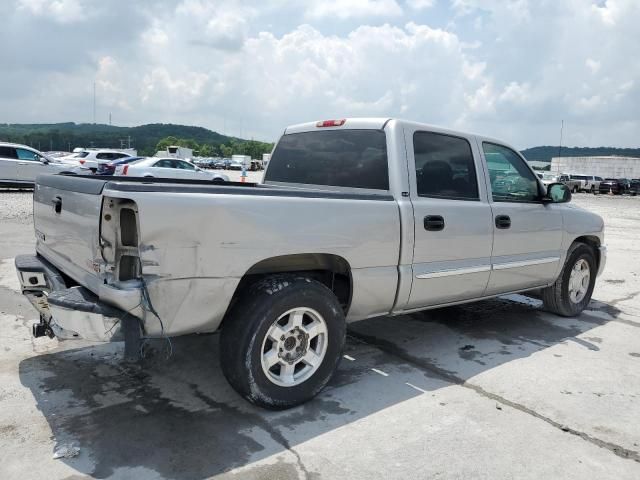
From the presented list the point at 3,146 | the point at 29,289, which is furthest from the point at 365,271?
the point at 3,146

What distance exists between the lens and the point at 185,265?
9.55 feet

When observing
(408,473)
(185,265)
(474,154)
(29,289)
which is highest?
(474,154)

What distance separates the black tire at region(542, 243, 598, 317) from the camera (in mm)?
5715

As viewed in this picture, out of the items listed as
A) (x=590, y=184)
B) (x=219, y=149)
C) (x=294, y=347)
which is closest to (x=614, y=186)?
(x=590, y=184)

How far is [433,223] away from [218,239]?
5.83 ft

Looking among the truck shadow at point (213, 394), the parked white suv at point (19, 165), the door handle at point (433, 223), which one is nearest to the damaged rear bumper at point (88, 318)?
the truck shadow at point (213, 394)

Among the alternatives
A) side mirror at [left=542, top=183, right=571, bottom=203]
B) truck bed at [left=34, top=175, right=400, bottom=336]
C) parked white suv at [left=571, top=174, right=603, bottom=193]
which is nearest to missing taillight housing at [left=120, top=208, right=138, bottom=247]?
truck bed at [left=34, top=175, right=400, bottom=336]

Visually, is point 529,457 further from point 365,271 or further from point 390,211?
point 390,211

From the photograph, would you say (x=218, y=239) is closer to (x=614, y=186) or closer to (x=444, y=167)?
(x=444, y=167)

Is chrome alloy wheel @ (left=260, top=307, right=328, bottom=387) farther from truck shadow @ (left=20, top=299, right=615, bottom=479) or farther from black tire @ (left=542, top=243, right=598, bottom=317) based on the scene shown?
black tire @ (left=542, top=243, right=598, bottom=317)

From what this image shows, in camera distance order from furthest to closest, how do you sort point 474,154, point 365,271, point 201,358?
point 474,154 < point 201,358 < point 365,271

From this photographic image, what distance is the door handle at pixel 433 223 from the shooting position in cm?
400

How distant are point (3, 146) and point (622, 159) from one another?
81.3 m

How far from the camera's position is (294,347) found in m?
3.44
